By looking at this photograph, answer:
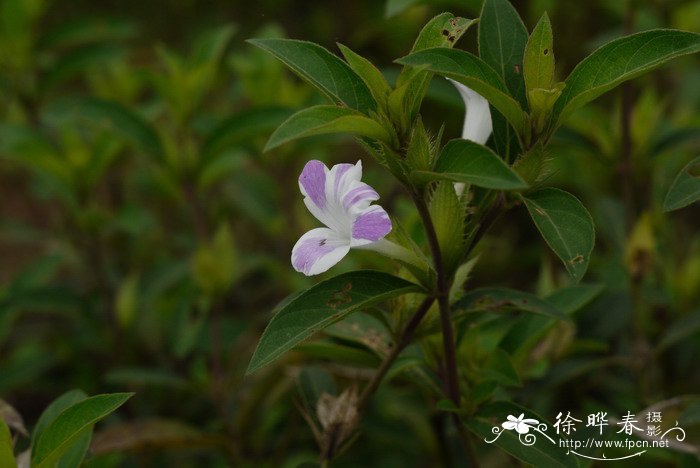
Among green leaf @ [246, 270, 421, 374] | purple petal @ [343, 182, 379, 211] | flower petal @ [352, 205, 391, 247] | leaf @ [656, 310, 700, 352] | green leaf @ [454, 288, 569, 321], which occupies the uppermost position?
purple petal @ [343, 182, 379, 211]

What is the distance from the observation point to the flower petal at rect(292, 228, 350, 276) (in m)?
0.80

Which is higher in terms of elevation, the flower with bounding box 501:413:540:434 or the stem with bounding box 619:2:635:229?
the stem with bounding box 619:2:635:229

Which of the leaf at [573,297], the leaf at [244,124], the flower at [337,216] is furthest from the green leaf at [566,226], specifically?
the leaf at [244,124]

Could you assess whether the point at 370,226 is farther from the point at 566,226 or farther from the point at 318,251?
the point at 566,226

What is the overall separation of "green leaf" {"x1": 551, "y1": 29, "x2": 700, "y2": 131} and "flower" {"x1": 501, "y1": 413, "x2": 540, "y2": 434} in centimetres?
36

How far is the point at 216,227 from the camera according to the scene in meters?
2.37

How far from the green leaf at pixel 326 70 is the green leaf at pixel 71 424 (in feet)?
1.30

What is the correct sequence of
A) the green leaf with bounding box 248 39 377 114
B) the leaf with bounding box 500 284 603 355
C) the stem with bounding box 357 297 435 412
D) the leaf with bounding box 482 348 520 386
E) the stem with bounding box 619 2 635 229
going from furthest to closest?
the stem with bounding box 619 2 635 229 < the leaf with bounding box 500 284 603 355 < the leaf with bounding box 482 348 520 386 < the stem with bounding box 357 297 435 412 < the green leaf with bounding box 248 39 377 114

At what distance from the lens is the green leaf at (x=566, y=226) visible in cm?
79

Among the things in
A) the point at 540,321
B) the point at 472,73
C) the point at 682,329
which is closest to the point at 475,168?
the point at 472,73

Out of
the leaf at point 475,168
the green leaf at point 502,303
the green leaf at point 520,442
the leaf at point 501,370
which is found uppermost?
the leaf at point 475,168

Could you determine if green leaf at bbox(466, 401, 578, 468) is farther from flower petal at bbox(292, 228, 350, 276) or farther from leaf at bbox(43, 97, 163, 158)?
leaf at bbox(43, 97, 163, 158)

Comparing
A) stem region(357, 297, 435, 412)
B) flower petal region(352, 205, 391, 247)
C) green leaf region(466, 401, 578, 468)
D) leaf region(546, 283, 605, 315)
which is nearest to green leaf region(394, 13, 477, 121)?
flower petal region(352, 205, 391, 247)

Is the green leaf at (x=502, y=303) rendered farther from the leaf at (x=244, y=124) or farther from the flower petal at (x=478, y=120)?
the leaf at (x=244, y=124)
